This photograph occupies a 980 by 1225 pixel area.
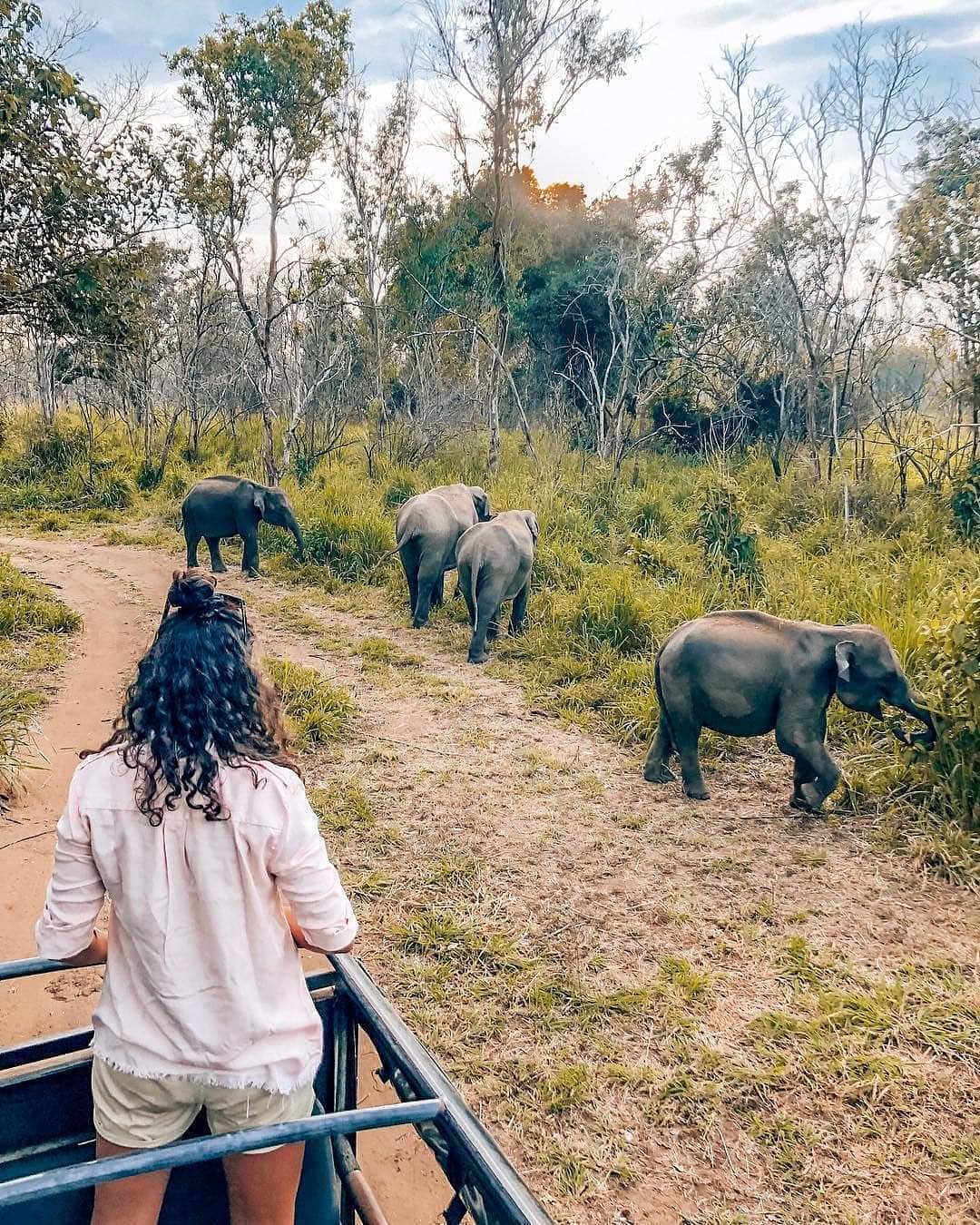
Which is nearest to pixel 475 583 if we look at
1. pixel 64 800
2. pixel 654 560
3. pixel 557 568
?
pixel 557 568

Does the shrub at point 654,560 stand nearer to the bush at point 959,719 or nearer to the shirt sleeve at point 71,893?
the bush at point 959,719

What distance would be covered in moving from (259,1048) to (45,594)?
22.8 ft

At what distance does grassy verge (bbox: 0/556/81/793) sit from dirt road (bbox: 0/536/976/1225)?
0.51 feet

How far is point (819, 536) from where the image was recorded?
8477mm

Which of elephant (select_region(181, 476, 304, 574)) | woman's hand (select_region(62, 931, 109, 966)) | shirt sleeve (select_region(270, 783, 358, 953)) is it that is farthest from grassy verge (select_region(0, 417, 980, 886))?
woman's hand (select_region(62, 931, 109, 966))

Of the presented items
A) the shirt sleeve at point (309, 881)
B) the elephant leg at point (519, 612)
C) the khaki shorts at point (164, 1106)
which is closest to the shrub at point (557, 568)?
the elephant leg at point (519, 612)

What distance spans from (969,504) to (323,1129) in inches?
324

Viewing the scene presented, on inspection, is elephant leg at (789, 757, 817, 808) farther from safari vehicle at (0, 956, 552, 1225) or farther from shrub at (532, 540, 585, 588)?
shrub at (532, 540, 585, 588)

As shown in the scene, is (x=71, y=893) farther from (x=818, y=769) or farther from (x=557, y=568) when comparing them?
(x=557, y=568)

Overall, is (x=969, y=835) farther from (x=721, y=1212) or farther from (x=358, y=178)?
(x=358, y=178)

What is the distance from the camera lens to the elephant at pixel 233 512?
911 cm

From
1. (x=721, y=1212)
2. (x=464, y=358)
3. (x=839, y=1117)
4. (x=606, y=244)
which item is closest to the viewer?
(x=721, y=1212)

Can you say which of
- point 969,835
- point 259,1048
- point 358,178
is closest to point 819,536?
point 969,835

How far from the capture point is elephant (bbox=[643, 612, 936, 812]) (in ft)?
13.6
